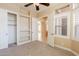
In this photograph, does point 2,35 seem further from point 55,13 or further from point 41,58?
point 41,58

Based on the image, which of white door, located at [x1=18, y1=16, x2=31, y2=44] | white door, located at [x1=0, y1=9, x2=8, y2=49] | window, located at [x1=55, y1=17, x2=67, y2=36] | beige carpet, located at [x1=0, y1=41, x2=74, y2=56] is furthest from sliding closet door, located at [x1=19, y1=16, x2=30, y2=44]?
window, located at [x1=55, y1=17, x2=67, y2=36]

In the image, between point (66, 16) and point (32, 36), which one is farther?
point (32, 36)

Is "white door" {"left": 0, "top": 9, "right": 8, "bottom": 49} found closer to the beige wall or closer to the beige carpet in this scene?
the beige carpet

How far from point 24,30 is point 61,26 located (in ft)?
8.27

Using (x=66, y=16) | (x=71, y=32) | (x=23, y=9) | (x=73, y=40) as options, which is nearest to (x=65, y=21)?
(x=66, y=16)

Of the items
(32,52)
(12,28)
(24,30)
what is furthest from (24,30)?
(32,52)

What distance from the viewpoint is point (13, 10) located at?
16.2 feet

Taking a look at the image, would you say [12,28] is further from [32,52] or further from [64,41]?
[64,41]

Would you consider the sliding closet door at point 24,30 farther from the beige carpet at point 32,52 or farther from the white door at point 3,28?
the beige carpet at point 32,52

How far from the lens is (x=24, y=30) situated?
242 inches

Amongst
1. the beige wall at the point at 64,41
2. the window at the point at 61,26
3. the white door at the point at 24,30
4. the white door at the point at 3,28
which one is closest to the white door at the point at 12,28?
the white door at the point at 24,30

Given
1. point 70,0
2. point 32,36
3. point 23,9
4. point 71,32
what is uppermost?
point 23,9

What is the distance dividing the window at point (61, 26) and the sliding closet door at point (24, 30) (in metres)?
2.18

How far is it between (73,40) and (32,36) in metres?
3.55
